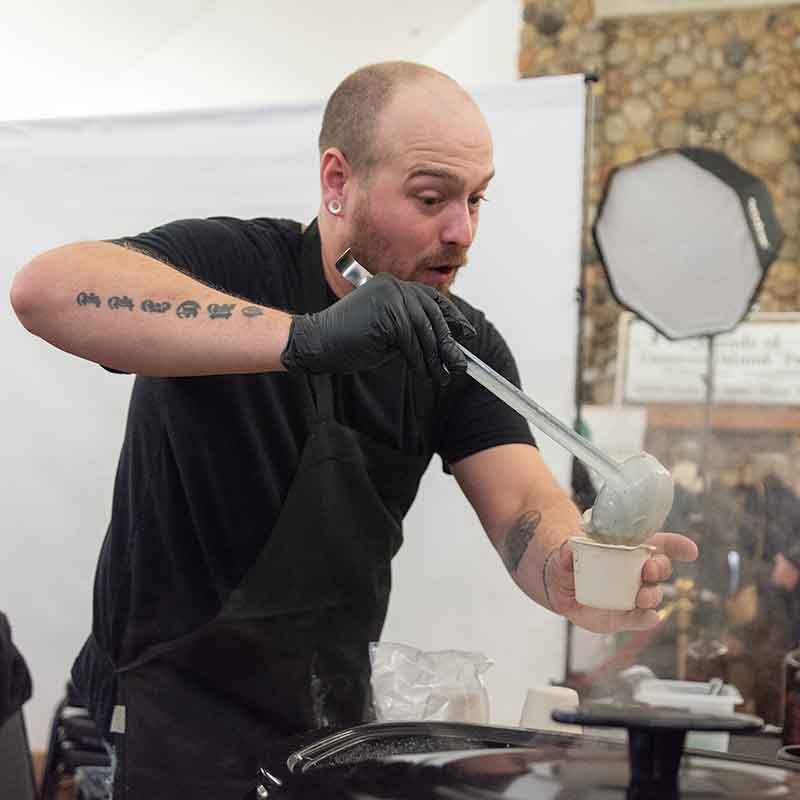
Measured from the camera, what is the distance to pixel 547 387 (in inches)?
78.2

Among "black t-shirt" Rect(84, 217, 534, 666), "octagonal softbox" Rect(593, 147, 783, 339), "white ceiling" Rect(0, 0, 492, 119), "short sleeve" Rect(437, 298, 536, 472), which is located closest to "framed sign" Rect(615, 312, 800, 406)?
"octagonal softbox" Rect(593, 147, 783, 339)

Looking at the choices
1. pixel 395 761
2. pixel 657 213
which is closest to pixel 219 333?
pixel 395 761

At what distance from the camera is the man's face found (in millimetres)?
1318

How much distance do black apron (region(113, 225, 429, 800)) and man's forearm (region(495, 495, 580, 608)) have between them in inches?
6.7

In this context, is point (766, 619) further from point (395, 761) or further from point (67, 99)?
point (395, 761)

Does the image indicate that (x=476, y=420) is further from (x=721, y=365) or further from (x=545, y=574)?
(x=721, y=365)

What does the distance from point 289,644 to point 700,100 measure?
287 centimetres

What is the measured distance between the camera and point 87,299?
3.67ft

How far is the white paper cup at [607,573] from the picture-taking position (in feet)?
3.22

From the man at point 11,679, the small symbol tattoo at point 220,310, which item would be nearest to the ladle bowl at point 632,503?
the small symbol tattoo at point 220,310

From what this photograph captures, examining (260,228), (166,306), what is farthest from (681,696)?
(166,306)

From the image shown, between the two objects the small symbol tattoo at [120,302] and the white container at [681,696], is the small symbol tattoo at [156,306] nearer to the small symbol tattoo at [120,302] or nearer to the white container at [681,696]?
the small symbol tattoo at [120,302]

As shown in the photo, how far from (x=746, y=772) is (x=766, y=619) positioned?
108 inches

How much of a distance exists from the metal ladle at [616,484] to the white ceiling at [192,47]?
4.46 ft
